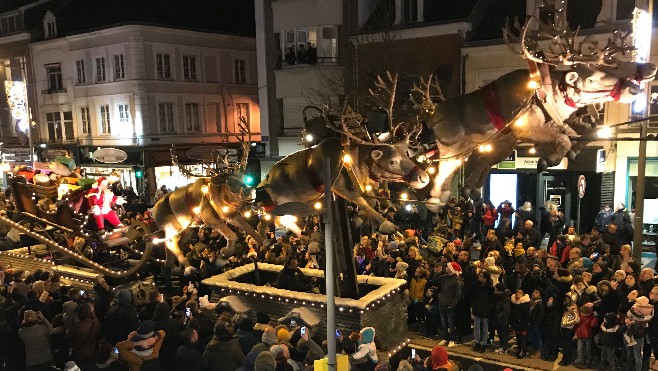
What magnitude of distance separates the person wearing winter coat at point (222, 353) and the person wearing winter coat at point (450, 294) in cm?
471

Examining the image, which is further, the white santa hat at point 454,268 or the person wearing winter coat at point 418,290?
the person wearing winter coat at point 418,290

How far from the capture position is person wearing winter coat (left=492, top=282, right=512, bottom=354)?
411 inches

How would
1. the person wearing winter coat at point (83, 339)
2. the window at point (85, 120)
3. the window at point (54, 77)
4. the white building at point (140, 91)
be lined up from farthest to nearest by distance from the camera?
the window at point (54, 77), the window at point (85, 120), the white building at point (140, 91), the person wearing winter coat at point (83, 339)

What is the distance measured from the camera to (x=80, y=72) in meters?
33.4

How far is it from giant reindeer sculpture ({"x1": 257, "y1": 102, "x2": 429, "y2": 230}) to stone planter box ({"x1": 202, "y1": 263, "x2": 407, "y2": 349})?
5.89 feet

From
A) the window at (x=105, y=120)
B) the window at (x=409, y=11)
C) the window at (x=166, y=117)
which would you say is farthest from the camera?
the window at (x=105, y=120)

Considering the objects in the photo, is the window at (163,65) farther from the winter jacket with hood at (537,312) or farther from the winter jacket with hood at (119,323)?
the winter jacket with hood at (537,312)

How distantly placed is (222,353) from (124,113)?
27.0 metres

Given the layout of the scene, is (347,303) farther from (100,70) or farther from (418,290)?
(100,70)

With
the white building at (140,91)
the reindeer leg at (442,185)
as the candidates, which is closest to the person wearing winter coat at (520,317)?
the reindeer leg at (442,185)

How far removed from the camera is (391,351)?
1077cm

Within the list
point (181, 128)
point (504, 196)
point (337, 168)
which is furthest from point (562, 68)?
point (181, 128)

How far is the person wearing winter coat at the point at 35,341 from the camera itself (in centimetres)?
856

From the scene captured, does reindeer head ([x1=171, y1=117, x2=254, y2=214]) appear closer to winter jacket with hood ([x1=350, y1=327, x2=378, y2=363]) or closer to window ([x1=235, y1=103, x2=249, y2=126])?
winter jacket with hood ([x1=350, y1=327, x2=378, y2=363])
